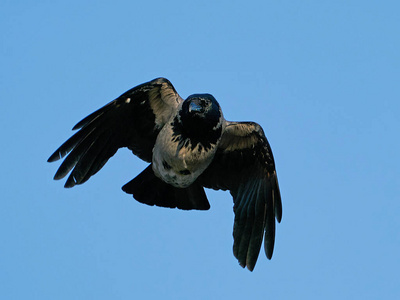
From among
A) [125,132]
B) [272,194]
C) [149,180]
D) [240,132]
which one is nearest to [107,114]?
[125,132]

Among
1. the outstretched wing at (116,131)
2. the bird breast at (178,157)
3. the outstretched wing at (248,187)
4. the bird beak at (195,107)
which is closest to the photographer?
the bird beak at (195,107)

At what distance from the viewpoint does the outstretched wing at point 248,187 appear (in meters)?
10.9

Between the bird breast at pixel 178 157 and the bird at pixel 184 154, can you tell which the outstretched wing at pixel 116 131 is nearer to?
the bird at pixel 184 154

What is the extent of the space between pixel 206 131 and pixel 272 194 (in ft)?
4.46

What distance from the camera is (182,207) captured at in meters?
11.1

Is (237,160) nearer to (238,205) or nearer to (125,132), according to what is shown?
(238,205)

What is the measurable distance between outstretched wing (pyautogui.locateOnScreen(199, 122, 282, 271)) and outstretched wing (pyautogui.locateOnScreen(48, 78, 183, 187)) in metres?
0.88

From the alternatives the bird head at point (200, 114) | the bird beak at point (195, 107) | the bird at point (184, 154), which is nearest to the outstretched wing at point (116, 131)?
the bird at point (184, 154)

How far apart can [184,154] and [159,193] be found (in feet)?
2.95

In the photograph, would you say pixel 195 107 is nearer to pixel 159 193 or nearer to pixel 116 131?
pixel 116 131

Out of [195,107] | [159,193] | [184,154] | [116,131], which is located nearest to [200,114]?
[195,107]

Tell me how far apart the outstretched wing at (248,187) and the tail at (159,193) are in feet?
0.90

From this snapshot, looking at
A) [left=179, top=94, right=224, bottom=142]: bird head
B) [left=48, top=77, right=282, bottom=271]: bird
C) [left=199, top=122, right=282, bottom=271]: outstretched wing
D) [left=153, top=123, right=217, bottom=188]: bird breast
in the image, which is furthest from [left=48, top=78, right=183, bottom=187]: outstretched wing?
[left=199, top=122, right=282, bottom=271]: outstretched wing

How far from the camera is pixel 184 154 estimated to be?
10344mm
